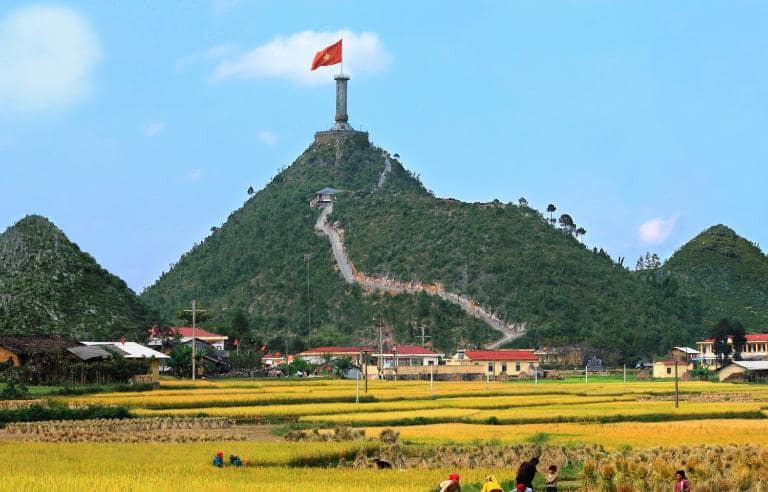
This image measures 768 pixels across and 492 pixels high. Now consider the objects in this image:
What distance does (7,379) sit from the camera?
72.9 m

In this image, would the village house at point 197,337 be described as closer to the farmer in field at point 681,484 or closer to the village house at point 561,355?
the village house at point 561,355

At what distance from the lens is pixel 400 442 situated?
1636 inches

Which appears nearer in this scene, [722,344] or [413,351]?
[413,351]

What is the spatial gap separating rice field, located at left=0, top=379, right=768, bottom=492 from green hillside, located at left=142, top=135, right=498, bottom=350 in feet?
196

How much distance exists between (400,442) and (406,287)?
334ft

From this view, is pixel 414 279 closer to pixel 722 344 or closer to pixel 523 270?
pixel 523 270

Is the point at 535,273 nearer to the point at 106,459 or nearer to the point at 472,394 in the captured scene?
the point at 472,394

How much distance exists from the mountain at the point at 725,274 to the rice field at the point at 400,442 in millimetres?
89555

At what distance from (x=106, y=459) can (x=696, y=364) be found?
317 feet

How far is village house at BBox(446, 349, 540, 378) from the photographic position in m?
110

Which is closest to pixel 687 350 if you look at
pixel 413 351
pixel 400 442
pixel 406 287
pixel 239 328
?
pixel 413 351

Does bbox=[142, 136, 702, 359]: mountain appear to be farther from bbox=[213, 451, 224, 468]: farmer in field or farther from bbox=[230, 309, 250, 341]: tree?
bbox=[213, 451, 224, 468]: farmer in field

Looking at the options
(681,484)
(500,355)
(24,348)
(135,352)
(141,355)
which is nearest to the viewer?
(681,484)

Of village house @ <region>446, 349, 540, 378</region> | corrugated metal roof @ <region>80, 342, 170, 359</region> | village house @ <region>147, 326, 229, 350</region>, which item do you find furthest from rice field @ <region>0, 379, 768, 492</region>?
village house @ <region>446, 349, 540, 378</region>
